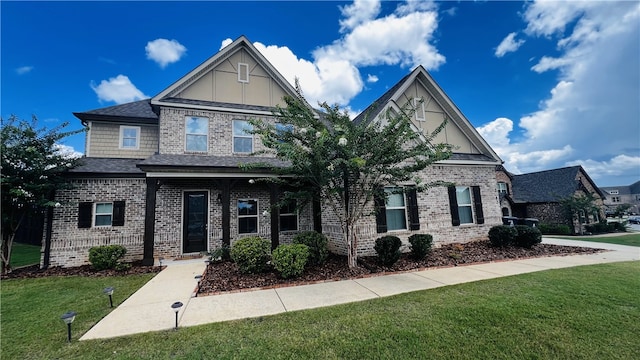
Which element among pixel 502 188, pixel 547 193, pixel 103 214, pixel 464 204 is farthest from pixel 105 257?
pixel 547 193

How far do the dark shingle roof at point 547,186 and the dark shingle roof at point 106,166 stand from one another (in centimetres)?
2873

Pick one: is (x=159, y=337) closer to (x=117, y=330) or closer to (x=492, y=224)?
(x=117, y=330)

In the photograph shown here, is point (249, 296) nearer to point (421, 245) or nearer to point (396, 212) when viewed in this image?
point (421, 245)

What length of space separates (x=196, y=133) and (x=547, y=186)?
2891cm

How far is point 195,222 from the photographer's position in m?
10.1

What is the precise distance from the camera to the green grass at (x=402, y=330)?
3145 millimetres

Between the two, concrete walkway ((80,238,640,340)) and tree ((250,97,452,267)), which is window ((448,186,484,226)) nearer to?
concrete walkway ((80,238,640,340))

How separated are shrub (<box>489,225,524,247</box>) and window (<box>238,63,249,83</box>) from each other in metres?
11.8

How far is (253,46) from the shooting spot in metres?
11.2

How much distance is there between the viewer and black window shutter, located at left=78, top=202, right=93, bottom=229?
892 cm

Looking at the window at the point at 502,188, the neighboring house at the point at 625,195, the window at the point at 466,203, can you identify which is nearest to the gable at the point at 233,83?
the window at the point at 466,203

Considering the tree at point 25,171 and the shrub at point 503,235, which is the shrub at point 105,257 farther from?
the shrub at point 503,235

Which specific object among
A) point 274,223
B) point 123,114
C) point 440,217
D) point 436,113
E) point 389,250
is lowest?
point 389,250

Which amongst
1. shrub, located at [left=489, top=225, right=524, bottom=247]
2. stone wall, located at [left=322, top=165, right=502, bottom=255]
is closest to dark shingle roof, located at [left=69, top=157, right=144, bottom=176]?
stone wall, located at [left=322, top=165, right=502, bottom=255]
